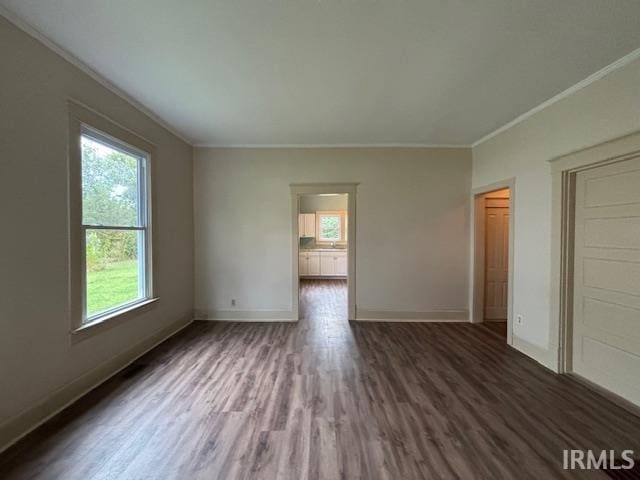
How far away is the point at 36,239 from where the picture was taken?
1996mm

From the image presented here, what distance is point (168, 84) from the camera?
2654 millimetres

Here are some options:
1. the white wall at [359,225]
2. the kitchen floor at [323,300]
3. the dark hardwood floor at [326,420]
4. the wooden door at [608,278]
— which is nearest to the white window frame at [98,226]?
the dark hardwood floor at [326,420]

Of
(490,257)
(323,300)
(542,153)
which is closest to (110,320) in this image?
(323,300)

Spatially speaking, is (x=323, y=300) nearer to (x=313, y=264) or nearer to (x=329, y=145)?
(x=313, y=264)

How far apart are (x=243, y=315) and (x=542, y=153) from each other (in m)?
4.50

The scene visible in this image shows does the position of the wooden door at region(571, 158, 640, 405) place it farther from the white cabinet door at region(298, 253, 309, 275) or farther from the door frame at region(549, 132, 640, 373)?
the white cabinet door at region(298, 253, 309, 275)

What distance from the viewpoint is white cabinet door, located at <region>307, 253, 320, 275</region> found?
28.9 feet

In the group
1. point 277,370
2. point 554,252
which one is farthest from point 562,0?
point 277,370

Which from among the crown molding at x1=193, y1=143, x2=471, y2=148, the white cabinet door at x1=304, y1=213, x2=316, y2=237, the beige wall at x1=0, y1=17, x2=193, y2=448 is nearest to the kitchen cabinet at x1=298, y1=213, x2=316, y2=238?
the white cabinet door at x1=304, y1=213, x2=316, y2=237

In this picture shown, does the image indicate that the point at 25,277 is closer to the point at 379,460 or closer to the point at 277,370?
the point at 277,370

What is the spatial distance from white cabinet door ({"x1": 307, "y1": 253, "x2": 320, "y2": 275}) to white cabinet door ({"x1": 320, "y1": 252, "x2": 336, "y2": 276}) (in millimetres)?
125

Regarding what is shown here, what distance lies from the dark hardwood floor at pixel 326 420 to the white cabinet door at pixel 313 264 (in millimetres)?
5495

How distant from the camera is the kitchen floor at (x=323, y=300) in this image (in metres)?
4.89

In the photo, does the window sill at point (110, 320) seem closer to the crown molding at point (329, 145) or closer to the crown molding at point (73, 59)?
the crown molding at point (73, 59)
